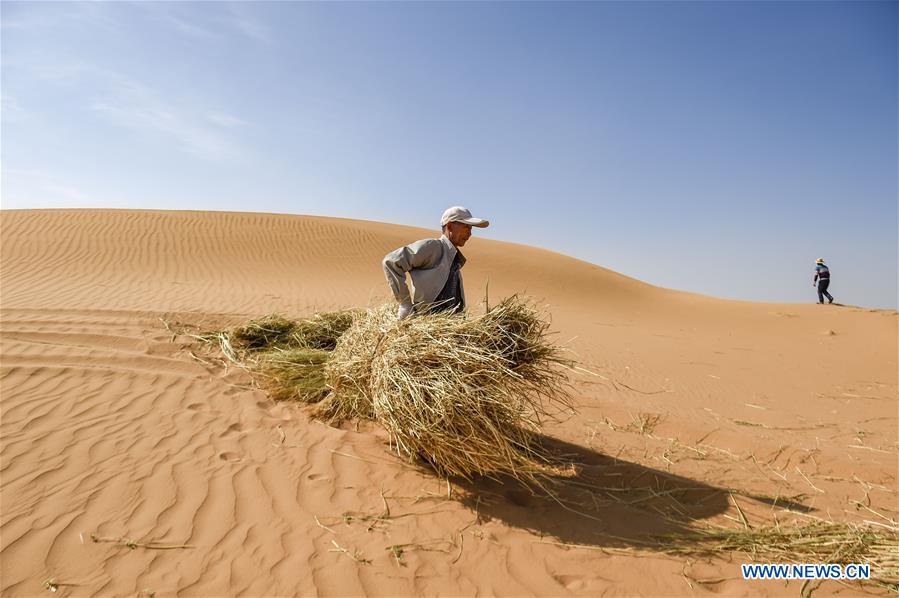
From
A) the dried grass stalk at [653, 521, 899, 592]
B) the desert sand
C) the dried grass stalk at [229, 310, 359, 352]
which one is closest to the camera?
the desert sand

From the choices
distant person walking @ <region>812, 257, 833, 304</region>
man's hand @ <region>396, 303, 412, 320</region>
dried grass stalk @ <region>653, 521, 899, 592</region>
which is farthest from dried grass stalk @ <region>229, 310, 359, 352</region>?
distant person walking @ <region>812, 257, 833, 304</region>

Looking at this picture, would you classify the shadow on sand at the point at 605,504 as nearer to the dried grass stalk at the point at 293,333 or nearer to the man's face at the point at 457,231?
the man's face at the point at 457,231

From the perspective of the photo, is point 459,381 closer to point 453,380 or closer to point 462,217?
point 453,380

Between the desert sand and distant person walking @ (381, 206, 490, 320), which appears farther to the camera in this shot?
distant person walking @ (381, 206, 490, 320)

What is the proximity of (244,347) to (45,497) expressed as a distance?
3003 mm

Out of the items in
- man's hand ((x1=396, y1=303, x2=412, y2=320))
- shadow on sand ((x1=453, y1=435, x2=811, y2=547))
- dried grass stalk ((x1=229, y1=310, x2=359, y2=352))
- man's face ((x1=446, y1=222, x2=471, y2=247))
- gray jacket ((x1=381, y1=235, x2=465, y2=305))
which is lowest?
shadow on sand ((x1=453, y1=435, x2=811, y2=547))

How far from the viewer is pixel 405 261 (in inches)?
125

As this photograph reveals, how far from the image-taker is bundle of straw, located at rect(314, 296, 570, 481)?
2576mm

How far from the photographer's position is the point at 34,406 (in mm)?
3740

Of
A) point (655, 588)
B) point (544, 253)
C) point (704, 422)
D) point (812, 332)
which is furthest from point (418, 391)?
point (544, 253)

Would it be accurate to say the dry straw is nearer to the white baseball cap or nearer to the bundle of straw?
the bundle of straw

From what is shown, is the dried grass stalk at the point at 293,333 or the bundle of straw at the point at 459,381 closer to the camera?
the bundle of straw at the point at 459,381

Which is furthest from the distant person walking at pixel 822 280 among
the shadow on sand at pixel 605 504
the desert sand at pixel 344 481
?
the shadow on sand at pixel 605 504

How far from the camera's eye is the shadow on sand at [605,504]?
2693 millimetres
